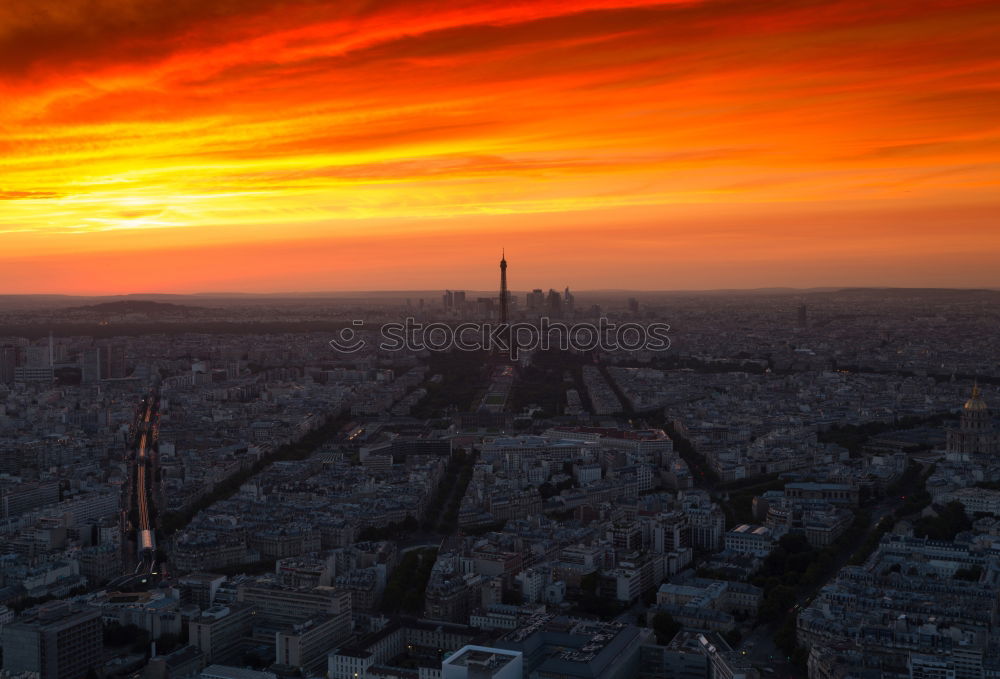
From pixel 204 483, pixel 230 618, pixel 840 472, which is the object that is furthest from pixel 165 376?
pixel 230 618

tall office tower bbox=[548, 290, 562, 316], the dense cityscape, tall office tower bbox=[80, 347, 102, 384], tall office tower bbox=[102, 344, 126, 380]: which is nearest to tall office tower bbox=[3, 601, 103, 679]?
the dense cityscape

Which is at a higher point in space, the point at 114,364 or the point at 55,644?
the point at 114,364

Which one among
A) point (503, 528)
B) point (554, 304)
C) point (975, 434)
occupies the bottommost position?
point (503, 528)

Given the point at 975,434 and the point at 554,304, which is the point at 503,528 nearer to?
the point at 975,434

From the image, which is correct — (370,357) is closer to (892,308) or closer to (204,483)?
(204,483)

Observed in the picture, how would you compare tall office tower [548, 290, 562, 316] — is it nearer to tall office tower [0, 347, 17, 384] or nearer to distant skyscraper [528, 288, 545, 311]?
distant skyscraper [528, 288, 545, 311]

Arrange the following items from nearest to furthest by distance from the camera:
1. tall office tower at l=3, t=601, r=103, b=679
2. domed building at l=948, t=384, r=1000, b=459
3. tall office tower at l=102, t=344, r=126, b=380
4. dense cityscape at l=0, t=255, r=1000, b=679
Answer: tall office tower at l=3, t=601, r=103, b=679, dense cityscape at l=0, t=255, r=1000, b=679, domed building at l=948, t=384, r=1000, b=459, tall office tower at l=102, t=344, r=126, b=380

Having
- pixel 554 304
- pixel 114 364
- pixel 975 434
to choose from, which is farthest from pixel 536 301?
pixel 975 434

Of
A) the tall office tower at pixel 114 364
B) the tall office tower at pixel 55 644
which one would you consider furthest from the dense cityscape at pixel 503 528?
the tall office tower at pixel 114 364
